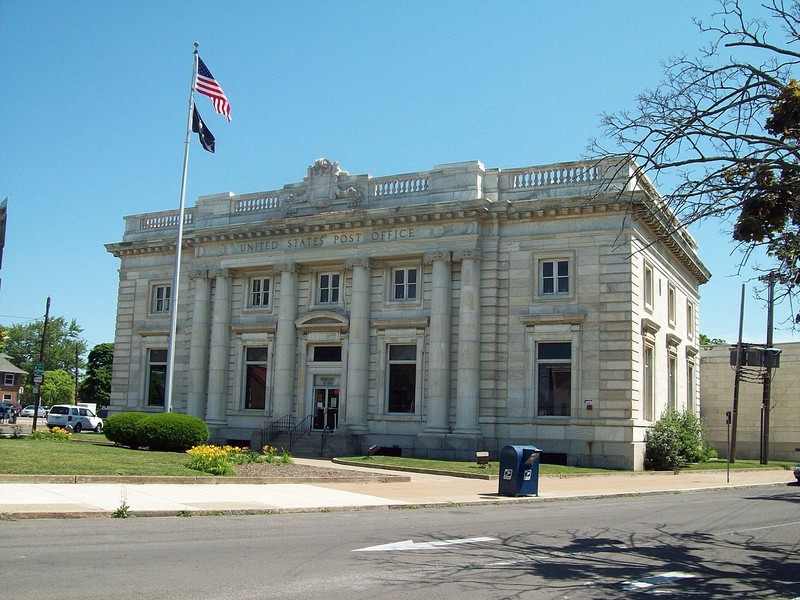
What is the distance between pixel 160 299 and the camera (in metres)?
48.0

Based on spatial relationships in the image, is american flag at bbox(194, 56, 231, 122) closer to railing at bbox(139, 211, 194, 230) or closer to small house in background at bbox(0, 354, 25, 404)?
railing at bbox(139, 211, 194, 230)

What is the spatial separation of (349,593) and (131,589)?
2229mm

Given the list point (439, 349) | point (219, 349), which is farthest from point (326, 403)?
point (439, 349)

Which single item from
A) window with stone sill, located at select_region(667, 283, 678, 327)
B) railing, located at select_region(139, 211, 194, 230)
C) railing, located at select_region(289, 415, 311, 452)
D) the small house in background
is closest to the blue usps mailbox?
railing, located at select_region(289, 415, 311, 452)

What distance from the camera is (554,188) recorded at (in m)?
37.2

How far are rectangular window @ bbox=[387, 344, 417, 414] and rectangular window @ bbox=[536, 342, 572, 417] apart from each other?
19.3 feet

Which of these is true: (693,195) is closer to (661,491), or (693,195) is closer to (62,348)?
(661,491)

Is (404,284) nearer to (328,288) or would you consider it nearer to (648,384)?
(328,288)

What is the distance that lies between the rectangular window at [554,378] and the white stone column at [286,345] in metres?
12.4

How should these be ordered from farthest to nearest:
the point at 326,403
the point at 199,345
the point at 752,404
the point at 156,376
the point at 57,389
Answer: the point at 57,389 < the point at 752,404 < the point at 156,376 < the point at 199,345 < the point at 326,403

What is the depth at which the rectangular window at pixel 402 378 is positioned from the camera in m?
38.8

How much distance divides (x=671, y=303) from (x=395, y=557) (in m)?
35.5

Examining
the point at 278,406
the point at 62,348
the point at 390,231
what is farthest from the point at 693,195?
the point at 62,348

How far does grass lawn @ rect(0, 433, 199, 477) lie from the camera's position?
19594mm
